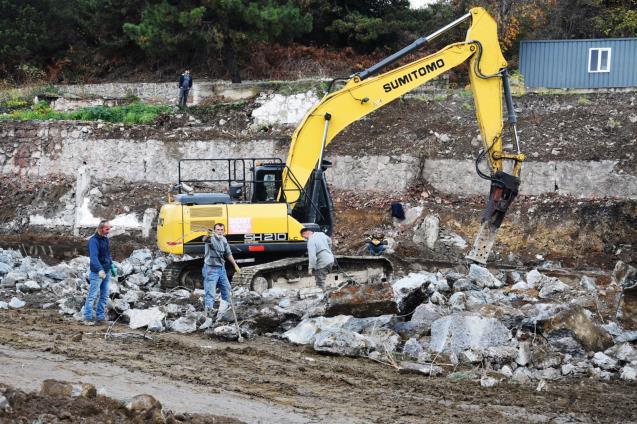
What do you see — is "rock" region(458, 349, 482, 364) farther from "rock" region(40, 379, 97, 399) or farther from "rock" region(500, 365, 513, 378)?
"rock" region(40, 379, 97, 399)

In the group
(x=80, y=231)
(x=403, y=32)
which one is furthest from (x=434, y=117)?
(x=80, y=231)

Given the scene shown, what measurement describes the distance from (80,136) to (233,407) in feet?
68.0

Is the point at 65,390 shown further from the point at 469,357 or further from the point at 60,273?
the point at 60,273

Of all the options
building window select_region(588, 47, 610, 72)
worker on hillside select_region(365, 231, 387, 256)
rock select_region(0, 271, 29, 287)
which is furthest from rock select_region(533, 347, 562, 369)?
building window select_region(588, 47, 610, 72)

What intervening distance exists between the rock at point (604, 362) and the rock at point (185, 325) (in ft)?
17.1

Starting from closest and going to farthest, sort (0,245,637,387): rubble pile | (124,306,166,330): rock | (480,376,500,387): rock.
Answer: (480,376,500,387): rock
(0,245,637,387): rubble pile
(124,306,166,330): rock

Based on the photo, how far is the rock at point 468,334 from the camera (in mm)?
11812

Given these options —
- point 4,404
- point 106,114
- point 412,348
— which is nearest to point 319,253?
point 412,348

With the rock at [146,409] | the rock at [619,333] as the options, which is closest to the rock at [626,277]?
the rock at [619,333]

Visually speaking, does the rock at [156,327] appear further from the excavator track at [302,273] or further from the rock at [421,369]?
the rock at [421,369]

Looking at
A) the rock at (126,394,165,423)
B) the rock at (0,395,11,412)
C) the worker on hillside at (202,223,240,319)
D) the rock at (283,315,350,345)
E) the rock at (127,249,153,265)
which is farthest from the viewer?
the rock at (127,249,153,265)

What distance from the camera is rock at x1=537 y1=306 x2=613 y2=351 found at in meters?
11.8

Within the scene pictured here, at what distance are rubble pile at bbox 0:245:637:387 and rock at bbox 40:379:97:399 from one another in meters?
4.21

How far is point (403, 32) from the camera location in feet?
109
